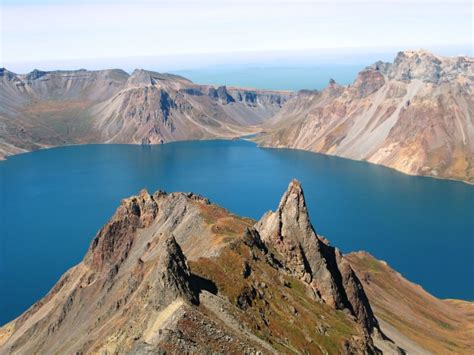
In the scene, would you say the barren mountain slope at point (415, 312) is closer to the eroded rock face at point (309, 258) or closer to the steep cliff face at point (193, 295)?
the eroded rock face at point (309, 258)

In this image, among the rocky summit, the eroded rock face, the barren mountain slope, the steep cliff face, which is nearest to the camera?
the steep cliff face

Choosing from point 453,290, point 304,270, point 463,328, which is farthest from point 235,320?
point 453,290

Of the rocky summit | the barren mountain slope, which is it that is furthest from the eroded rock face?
the barren mountain slope

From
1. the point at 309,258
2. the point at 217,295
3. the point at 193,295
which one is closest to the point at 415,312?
the point at 309,258

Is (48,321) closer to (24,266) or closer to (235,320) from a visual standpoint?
(235,320)

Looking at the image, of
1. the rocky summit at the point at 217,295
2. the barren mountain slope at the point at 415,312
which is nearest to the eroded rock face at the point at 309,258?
the rocky summit at the point at 217,295

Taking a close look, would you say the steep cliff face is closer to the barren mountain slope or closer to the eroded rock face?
the eroded rock face
